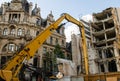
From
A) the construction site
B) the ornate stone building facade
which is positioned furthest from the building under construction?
the ornate stone building facade

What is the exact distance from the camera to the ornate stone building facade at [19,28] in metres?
42.9

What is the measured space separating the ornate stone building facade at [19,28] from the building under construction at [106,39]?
11678 mm

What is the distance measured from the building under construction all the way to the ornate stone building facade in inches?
460

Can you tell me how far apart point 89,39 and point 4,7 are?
23.8 meters

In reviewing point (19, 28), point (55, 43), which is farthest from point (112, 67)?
point (19, 28)

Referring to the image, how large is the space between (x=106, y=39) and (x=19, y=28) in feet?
71.5

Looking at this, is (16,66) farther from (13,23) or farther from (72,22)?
(13,23)

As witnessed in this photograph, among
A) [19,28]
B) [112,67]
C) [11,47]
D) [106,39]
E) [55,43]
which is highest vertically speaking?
[19,28]

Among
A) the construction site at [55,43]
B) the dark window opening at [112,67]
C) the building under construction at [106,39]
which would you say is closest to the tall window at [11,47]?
the construction site at [55,43]

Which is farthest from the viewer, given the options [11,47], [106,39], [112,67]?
[106,39]

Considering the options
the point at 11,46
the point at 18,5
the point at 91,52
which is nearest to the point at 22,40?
the point at 11,46

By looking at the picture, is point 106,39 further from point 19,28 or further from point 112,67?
point 19,28

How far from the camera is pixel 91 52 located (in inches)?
1786

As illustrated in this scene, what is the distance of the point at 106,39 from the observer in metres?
46.8
